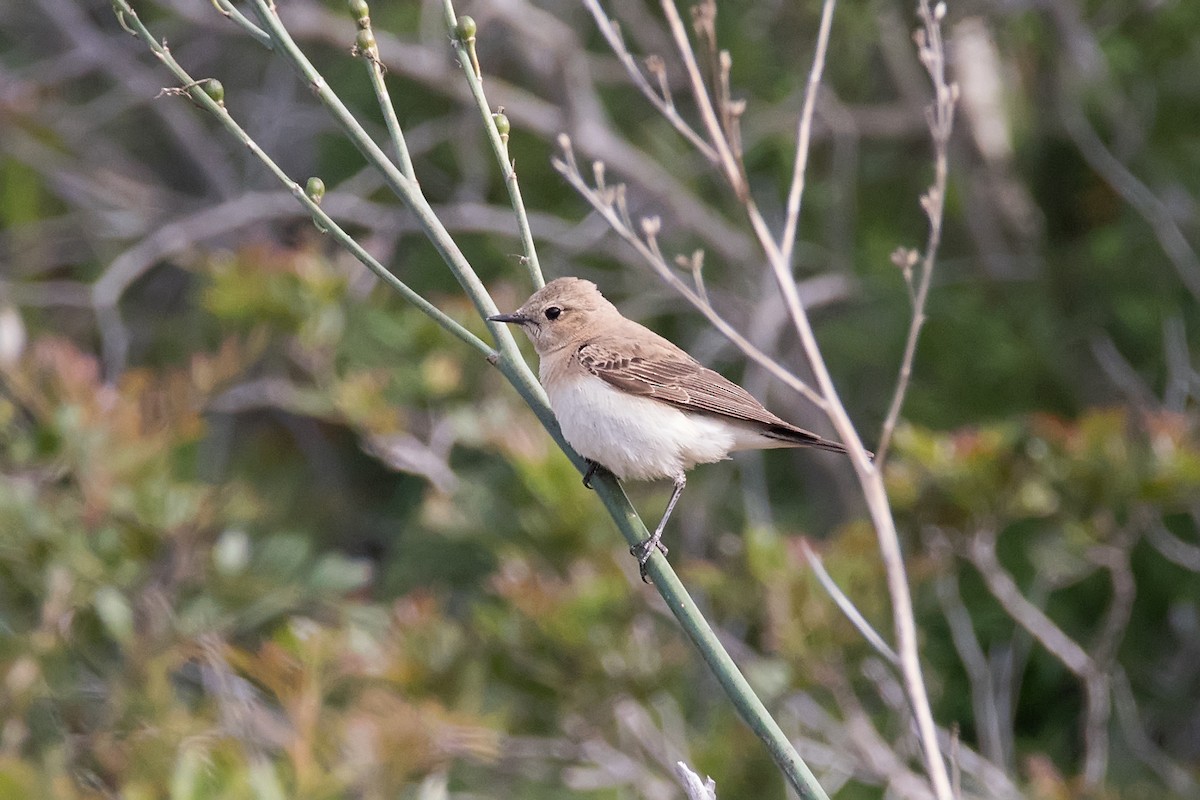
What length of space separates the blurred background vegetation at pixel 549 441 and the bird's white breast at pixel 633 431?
1.08m

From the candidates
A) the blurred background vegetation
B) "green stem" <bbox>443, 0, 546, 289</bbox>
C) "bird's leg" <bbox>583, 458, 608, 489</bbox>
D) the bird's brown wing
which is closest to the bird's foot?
"bird's leg" <bbox>583, 458, 608, 489</bbox>

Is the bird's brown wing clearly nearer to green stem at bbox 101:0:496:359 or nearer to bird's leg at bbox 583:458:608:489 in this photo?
bird's leg at bbox 583:458:608:489

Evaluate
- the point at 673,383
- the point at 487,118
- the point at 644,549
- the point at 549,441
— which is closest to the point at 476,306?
the point at 487,118

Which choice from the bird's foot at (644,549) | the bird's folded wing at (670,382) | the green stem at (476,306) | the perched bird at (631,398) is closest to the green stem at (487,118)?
the green stem at (476,306)

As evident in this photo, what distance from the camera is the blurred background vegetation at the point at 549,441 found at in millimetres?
4613

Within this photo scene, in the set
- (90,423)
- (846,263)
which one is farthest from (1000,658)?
(90,423)

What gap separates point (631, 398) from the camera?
344cm

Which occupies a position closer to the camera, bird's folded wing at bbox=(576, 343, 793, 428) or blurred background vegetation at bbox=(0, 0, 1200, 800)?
bird's folded wing at bbox=(576, 343, 793, 428)

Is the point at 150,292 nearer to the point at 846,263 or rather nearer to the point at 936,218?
the point at 846,263

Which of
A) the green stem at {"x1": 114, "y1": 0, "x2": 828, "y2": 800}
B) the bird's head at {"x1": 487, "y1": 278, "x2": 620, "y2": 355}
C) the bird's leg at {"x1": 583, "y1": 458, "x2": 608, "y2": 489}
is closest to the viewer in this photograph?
the green stem at {"x1": 114, "y1": 0, "x2": 828, "y2": 800}

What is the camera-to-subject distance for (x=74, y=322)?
305 inches

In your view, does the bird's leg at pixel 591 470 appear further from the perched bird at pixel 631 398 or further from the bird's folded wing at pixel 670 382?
the bird's folded wing at pixel 670 382

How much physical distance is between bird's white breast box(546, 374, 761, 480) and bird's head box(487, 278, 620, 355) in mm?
204

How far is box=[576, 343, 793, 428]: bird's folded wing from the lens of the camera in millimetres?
3498
